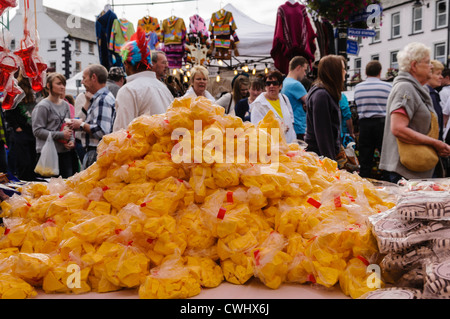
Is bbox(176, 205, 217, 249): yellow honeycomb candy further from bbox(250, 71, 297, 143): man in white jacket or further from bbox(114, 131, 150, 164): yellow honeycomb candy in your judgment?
bbox(250, 71, 297, 143): man in white jacket

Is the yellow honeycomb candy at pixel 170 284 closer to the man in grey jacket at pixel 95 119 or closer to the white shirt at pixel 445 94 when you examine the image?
the man in grey jacket at pixel 95 119

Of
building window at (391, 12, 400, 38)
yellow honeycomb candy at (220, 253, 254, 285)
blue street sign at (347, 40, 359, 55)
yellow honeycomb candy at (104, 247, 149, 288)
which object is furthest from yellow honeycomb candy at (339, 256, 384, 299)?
building window at (391, 12, 400, 38)

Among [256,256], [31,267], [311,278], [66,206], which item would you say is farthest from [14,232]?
[311,278]

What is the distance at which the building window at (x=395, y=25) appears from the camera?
25.4m

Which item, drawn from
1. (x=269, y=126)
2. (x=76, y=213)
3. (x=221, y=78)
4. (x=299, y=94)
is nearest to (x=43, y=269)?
(x=76, y=213)

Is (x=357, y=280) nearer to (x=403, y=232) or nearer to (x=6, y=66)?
(x=403, y=232)

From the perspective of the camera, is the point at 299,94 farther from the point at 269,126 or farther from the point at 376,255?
the point at 376,255

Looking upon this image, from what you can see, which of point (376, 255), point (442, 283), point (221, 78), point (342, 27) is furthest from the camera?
point (221, 78)

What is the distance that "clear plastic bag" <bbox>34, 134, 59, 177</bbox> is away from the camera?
4.27 m

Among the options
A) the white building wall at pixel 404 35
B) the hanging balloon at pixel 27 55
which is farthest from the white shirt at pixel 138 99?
the white building wall at pixel 404 35

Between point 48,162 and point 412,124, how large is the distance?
12.0 feet

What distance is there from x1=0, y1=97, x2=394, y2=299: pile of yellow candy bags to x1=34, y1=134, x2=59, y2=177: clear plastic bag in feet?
7.68
